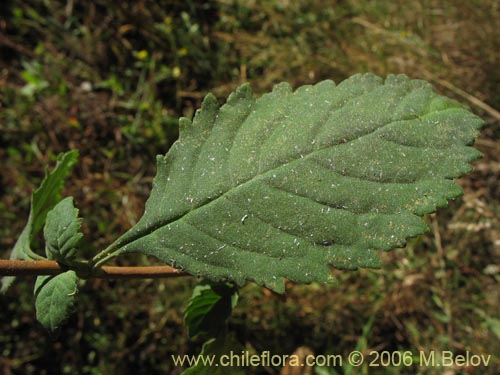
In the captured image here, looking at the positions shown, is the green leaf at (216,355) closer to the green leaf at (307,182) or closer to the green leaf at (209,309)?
the green leaf at (209,309)

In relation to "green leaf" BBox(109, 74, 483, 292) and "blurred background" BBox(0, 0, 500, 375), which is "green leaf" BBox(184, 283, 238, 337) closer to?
"green leaf" BBox(109, 74, 483, 292)

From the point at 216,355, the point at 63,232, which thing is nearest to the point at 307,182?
the point at 63,232

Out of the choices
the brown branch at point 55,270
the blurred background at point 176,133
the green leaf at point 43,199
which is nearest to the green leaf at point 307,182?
the brown branch at point 55,270

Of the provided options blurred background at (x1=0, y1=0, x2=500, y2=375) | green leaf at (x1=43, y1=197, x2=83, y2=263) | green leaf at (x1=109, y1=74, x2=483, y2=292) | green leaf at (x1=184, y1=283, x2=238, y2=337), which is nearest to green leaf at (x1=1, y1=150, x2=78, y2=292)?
green leaf at (x1=43, y1=197, x2=83, y2=263)

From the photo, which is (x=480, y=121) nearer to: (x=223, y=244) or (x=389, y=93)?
(x=389, y=93)

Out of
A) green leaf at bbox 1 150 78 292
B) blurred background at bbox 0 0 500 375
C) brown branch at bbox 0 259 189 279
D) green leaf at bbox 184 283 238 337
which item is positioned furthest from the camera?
blurred background at bbox 0 0 500 375

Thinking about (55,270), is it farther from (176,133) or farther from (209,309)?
(176,133)
